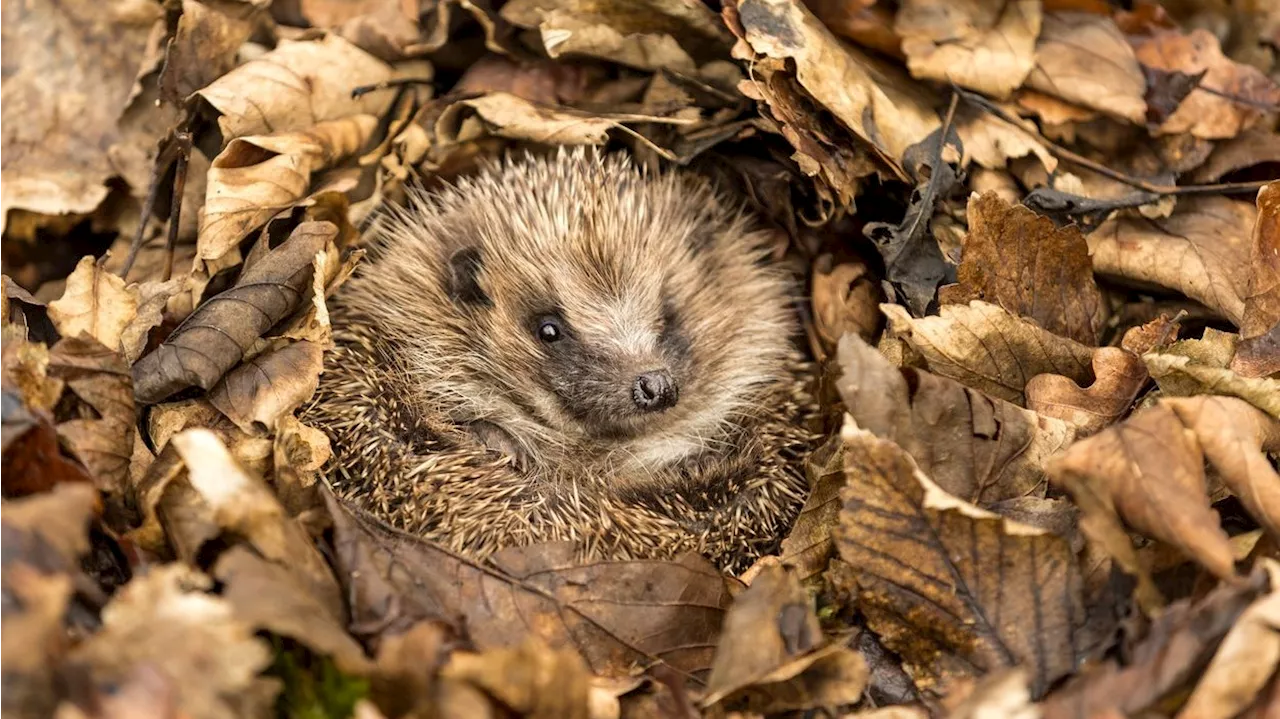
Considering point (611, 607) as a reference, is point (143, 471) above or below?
above

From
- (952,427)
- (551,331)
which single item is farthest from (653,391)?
(952,427)

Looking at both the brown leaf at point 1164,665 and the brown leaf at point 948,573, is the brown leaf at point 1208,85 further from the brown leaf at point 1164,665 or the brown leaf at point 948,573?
the brown leaf at point 1164,665

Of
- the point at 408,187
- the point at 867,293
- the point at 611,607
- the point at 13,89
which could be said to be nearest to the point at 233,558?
the point at 611,607

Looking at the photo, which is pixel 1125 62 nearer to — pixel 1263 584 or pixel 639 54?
pixel 639 54

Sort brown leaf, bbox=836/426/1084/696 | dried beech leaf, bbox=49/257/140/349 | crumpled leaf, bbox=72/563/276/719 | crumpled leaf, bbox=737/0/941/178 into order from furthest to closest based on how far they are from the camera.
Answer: crumpled leaf, bbox=737/0/941/178 → dried beech leaf, bbox=49/257/140/349 → brown leaf, bbox=836/426/1084/696 → crumpled leaf, bbox=72/563/276/719

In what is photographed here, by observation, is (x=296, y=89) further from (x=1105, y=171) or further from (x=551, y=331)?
(x=1105, y=171)

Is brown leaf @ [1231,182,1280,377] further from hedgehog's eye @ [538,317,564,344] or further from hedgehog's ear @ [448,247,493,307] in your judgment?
hedgehog's ear @ [448,247,493,307]

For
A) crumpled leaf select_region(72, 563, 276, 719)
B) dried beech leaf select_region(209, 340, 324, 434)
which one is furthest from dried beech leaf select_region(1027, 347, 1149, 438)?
crumpled leaf select_region(72, 563, 276, 719)
